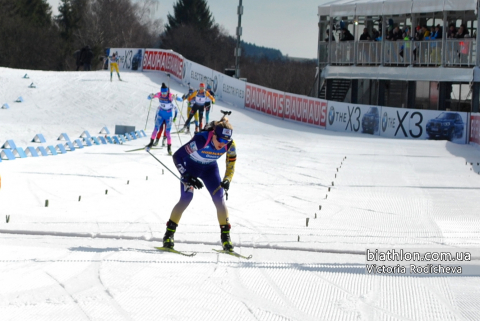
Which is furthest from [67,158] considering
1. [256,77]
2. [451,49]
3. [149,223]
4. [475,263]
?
[256,77]

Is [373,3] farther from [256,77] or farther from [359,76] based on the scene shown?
[256,77]

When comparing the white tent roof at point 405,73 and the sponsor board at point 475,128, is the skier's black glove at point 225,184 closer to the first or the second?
the sponsor board at point 475,128

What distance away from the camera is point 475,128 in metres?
26.8

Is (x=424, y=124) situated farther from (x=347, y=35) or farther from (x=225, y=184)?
(x=225, y=184)

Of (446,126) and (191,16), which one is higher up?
(191,16)

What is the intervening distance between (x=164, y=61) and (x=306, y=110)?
11.8 meters

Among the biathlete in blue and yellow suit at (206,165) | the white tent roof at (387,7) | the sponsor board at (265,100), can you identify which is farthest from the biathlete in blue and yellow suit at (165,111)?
the sponsor board at (265,100)

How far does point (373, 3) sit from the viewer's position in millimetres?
36531

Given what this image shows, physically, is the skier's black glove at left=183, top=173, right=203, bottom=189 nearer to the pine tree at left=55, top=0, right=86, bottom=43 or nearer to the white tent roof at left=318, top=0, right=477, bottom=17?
the white tent roof at left=318, top=0, right=477, bottom=17

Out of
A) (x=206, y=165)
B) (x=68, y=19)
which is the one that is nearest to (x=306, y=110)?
(x=206, y=165)

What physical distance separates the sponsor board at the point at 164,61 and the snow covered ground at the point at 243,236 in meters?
20.5

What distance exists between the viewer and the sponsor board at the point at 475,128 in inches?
1037

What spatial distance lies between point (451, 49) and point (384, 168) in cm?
1497

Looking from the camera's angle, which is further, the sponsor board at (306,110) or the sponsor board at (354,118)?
the sponsor board at (306,110)
